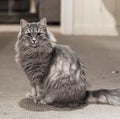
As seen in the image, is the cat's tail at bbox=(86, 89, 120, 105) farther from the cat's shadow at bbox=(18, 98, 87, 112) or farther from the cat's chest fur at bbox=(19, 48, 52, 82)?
the cat's chest fur at bbox=(19, 48, 52, 82)

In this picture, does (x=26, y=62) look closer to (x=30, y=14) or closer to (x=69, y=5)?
(x=69, y=5)

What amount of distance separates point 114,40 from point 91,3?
2.06ft

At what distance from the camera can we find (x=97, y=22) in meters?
4.58

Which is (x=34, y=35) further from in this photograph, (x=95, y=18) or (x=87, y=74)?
(x=95, y=18)

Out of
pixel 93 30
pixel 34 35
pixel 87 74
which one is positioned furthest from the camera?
pixel 93 30

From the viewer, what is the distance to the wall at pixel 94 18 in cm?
454

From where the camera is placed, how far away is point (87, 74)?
2.75 m

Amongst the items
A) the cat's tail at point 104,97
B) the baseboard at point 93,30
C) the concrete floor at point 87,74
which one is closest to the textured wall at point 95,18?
the baseboard at point 93,30

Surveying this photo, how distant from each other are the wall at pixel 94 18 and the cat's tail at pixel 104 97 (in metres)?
2.53

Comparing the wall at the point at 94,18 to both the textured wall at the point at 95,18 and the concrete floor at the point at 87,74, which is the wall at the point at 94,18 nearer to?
the textured wall at the point at 95,18

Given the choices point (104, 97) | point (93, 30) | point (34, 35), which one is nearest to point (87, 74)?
point (104, 97)

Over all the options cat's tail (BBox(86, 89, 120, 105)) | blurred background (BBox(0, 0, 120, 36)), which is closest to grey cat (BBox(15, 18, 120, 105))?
cat's tail (BBox(86, 89, 120, 105))

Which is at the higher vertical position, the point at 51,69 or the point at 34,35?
the point at 34,35

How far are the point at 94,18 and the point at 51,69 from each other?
266 centimetres
